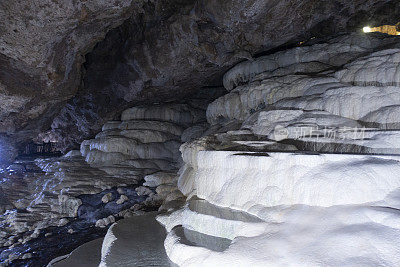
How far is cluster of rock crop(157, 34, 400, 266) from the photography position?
3.57 meters

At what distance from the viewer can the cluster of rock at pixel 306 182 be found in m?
3.57

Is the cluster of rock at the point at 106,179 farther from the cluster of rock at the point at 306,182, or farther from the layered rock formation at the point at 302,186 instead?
the cluster of rock at the point at 306,182

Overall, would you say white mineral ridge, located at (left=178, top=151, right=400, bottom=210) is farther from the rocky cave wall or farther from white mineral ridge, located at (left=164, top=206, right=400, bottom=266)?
the rocky cave wall

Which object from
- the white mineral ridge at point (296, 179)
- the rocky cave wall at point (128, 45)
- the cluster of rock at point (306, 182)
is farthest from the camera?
the rocky cave wall at point (128, 45)

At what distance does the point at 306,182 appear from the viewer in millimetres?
4656

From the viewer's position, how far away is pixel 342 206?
13.7 ft

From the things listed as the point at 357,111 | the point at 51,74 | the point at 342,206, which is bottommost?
the point at 342,206

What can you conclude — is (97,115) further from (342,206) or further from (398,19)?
(398,19)

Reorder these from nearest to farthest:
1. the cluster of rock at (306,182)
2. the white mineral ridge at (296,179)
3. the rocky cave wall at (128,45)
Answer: the cluster of rock at (306,182) → the white mineral ridge at (296,179) → the rocky cave wall at (128,45)

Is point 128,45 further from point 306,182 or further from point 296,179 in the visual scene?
point 306,182

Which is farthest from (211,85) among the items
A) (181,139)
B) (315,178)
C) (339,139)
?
(315,178)

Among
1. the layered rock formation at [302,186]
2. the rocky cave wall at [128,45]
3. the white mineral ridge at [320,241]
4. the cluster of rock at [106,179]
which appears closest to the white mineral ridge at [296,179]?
the layered rock formation at [302,186]

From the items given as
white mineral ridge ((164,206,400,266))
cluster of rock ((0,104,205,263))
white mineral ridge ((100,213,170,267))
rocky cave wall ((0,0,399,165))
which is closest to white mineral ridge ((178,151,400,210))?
white mineral ridge ((164,206,400,266))

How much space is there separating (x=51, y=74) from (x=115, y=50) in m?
5.36
